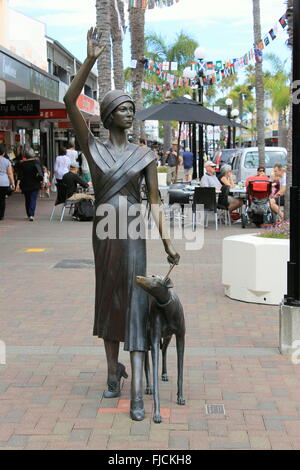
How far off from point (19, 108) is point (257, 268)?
16798mm

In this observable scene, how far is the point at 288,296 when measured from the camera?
641 cm

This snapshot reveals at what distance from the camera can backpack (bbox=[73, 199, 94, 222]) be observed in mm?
18219

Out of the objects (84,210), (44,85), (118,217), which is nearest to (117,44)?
(44,85)

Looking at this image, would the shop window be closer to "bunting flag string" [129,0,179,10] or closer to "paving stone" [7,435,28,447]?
"bunting flag string" [129,0,179,10]

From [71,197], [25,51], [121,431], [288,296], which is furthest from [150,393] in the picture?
[25,51]

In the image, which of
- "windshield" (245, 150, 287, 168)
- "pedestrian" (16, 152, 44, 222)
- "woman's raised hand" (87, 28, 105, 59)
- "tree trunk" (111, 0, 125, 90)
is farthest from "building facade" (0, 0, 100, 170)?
"woman's raised hand" (87, 28, 105, 59)

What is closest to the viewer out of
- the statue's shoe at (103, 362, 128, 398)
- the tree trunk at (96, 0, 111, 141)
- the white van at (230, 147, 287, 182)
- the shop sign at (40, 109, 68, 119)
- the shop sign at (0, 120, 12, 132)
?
the statue's shoe at (103, 362, 128, 398)

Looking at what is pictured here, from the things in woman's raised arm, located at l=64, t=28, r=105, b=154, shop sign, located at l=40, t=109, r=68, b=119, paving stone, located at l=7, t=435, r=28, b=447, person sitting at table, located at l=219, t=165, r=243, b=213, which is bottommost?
paving stone, located at l=7, t=435, r=28, b=447

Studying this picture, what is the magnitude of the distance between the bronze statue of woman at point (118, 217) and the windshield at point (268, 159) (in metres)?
17.8

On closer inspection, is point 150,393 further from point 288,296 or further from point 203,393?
point 288,296

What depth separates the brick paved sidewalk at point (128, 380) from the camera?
14.9 ft

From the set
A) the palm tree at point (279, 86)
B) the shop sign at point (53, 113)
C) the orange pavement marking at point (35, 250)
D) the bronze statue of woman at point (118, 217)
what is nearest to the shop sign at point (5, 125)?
the shop sign at point (53, 113)

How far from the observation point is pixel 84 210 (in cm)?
1820

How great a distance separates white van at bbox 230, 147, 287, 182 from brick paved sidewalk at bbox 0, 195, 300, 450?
480 inches
